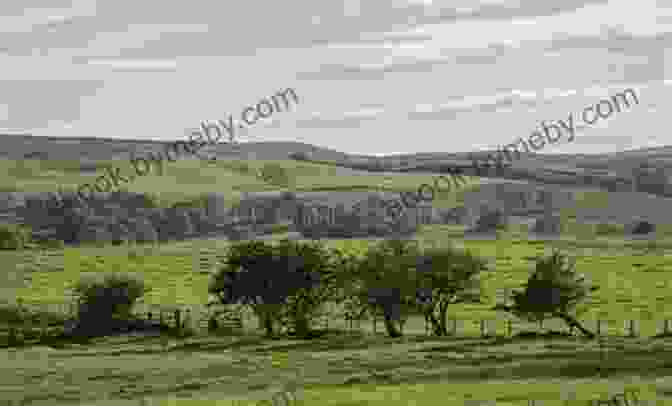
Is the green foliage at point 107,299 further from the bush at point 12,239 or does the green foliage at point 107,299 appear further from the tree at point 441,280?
the bush at point 12,239

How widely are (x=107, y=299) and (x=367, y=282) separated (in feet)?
46.0

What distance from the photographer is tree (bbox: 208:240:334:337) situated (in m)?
61.0

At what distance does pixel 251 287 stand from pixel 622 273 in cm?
4595

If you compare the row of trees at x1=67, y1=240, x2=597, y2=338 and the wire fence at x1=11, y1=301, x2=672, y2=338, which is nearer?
the row of trees at x1=67, y1=240, x2=597, y2=338

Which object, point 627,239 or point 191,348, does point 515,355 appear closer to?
point 191,348

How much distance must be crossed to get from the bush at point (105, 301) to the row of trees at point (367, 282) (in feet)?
15.6

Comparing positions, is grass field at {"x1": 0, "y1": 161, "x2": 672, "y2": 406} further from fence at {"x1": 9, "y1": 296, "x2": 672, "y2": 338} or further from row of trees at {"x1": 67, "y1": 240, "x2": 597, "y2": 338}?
row of trees at {"x1": 67, "y1": 240, "x2": 597, "y2": 338}

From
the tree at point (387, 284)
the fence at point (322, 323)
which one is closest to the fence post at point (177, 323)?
the fence at point (322, 323)

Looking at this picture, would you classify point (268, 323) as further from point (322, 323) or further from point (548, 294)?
point (548, 294)

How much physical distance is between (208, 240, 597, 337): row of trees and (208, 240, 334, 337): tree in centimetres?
5

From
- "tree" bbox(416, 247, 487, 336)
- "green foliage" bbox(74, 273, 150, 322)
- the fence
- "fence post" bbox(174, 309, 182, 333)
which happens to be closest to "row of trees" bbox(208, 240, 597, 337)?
"tree" bbox(416, 247, 487, 336)

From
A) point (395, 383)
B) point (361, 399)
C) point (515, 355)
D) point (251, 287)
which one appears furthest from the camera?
point (251, 287)

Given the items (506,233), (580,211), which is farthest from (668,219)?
(506,233)

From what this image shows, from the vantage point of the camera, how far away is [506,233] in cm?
16300
